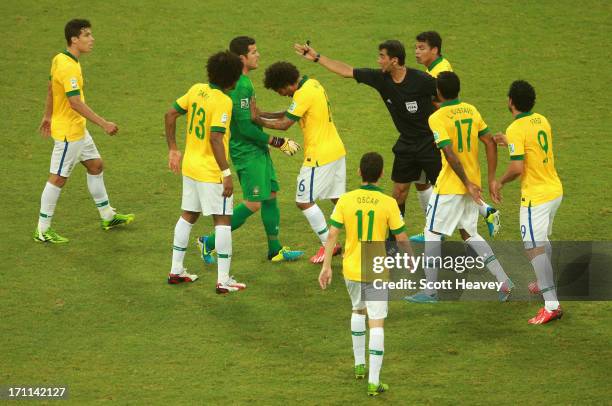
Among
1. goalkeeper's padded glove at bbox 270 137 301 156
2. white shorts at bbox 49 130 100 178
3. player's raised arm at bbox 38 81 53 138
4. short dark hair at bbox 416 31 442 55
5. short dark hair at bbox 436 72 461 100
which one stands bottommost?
white shorts at bbox 49 130 100 178

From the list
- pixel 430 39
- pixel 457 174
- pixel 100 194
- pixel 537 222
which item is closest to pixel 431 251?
pixel 457 174

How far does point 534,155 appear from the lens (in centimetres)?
952

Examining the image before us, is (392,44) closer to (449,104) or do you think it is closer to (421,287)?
(449,104)

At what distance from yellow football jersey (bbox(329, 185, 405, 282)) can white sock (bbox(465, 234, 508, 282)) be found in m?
1.90

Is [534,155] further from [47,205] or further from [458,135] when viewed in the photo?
[47,205]

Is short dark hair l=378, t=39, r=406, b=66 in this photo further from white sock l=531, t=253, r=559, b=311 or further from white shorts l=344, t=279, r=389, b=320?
white shorts l=344, t=279, r=389, b=320

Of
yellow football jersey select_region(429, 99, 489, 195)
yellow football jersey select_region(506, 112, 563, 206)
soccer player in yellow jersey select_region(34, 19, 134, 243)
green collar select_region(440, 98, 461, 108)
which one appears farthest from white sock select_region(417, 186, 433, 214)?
soccer player in yellow jersey select_region(34, 19, 134, 243)

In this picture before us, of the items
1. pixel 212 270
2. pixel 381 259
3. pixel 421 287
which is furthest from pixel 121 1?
pixel 381 259

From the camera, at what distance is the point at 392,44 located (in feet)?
34.8

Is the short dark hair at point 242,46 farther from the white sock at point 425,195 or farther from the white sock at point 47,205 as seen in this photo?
the white sock at point 47,205

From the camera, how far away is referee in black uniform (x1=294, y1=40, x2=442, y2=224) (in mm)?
→ 10773

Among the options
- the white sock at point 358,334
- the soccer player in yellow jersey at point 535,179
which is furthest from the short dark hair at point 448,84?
the white sock at point 358,334

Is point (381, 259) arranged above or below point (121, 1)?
below

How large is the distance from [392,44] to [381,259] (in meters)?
3.00
